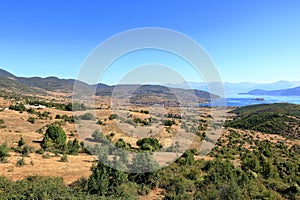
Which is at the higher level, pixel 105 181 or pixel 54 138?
pixel 105 181

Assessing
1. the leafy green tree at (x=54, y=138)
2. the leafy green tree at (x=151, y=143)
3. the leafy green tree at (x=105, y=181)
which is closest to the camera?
the leafy green tree at (x=105, y=181)

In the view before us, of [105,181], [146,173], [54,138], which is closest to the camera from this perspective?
[105,181]

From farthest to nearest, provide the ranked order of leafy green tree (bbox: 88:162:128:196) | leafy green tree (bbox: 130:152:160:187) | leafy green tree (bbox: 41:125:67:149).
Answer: leafy green tree (bbox: 41:125:67:149) → leafy green tree (bbox: 130:152:160:187) → leafy green tree (bbox: 88:162:128:196)

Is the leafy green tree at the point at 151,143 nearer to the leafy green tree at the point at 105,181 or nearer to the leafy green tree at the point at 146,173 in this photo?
the leafy green tree at the point at 146,173

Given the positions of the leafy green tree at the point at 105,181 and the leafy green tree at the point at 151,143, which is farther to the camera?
the leafy green tree at the point at 151,143

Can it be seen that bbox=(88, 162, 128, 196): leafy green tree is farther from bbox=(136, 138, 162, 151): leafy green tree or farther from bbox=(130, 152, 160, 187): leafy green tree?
bbox=(136, 138, 162, 151): leafy green tree

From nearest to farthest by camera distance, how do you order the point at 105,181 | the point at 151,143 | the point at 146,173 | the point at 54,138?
the point at 105,181 → the point at 146,173 → the point at 151,143 → the point at 54,138

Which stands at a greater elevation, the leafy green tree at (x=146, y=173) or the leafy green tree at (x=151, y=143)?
the leafy green tree at (x=146, y=173)

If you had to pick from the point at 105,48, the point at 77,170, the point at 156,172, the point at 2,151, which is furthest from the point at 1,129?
the point at 105,48

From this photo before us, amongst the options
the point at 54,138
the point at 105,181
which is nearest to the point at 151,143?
the point at 54,138

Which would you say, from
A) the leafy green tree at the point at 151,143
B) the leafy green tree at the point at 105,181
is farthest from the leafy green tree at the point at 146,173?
the leafy green tree at the point at 151,143

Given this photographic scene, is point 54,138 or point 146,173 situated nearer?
point 146,173

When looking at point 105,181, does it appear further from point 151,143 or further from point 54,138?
point 54,138

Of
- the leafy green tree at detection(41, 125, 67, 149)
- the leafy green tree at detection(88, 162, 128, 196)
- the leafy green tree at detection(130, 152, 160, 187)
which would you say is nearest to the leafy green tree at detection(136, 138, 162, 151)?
the leafy green tree at detection(41, 125, 67, 149)
